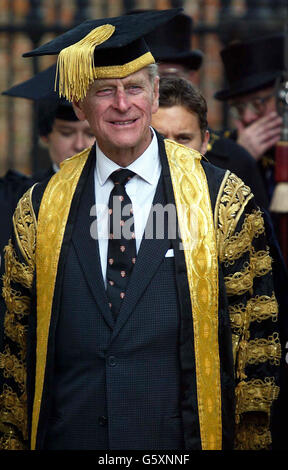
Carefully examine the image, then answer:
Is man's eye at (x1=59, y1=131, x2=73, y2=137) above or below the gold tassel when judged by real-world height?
above

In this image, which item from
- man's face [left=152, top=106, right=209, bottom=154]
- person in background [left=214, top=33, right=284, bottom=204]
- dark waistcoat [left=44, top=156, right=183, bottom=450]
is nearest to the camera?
dark waistcoat [left=44, top=156, right=183, bottom=450]

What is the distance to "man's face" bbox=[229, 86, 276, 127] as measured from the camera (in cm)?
588

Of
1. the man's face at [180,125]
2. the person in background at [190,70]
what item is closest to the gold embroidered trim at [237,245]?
the man's face at [180,125]

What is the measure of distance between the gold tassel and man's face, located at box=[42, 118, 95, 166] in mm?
1638

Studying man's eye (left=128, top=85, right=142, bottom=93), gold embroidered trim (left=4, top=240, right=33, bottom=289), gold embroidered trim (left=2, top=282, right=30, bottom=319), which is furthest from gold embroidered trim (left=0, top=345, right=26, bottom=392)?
man's eye (left=128, top=85, right=142, bottom=93)

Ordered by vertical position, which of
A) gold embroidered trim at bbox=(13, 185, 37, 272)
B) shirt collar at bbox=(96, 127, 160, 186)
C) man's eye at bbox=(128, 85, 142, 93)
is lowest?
gold embroidered trim at bbox=(13, 185, 37, 272)

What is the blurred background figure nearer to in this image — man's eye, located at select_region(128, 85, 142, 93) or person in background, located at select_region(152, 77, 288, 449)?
person in background, located at select_region(152, 77, 288, 449)

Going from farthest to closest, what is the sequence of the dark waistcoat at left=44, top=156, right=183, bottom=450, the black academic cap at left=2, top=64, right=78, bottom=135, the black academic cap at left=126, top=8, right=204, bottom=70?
the black academic cap at left=126, top=8, right=204, bottom=70 → the black academic cap at left=2, top=64, right=78, bottom=135 → the dark waistcoat at left=44, top=156, right=183, bottom=450

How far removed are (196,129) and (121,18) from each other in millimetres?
764

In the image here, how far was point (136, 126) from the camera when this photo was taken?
3.40 meters

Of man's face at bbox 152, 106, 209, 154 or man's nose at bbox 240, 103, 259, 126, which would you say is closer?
man's face at bbox 152, 106, 209, 154

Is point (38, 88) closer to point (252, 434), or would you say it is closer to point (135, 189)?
point (135, 189)

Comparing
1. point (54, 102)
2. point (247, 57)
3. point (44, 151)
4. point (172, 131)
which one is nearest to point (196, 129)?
point (172, 131)
